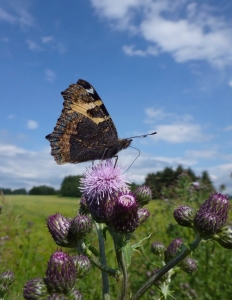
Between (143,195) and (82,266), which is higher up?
(143,195)

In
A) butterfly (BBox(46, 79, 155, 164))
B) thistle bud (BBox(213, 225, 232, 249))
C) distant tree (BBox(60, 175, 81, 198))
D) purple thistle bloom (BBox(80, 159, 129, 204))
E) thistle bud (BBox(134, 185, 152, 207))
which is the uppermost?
distant tree (BBox(60, 175, 81, 198))

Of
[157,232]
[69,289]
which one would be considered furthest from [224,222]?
[157,232]

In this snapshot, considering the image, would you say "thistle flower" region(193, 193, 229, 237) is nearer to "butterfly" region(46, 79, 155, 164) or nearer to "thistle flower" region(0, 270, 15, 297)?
"butterfly" region(46, 79, 155, 164)

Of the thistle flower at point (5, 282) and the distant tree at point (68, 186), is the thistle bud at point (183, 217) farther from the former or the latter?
the distant tree at point (68, 186)

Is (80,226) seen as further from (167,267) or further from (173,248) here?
(173,248)

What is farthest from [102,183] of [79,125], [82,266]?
[79,125]

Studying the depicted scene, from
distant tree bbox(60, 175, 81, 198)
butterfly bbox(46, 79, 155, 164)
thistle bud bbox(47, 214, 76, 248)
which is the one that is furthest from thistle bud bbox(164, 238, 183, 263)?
distant tree bbox(60, 175, 81, 198)
